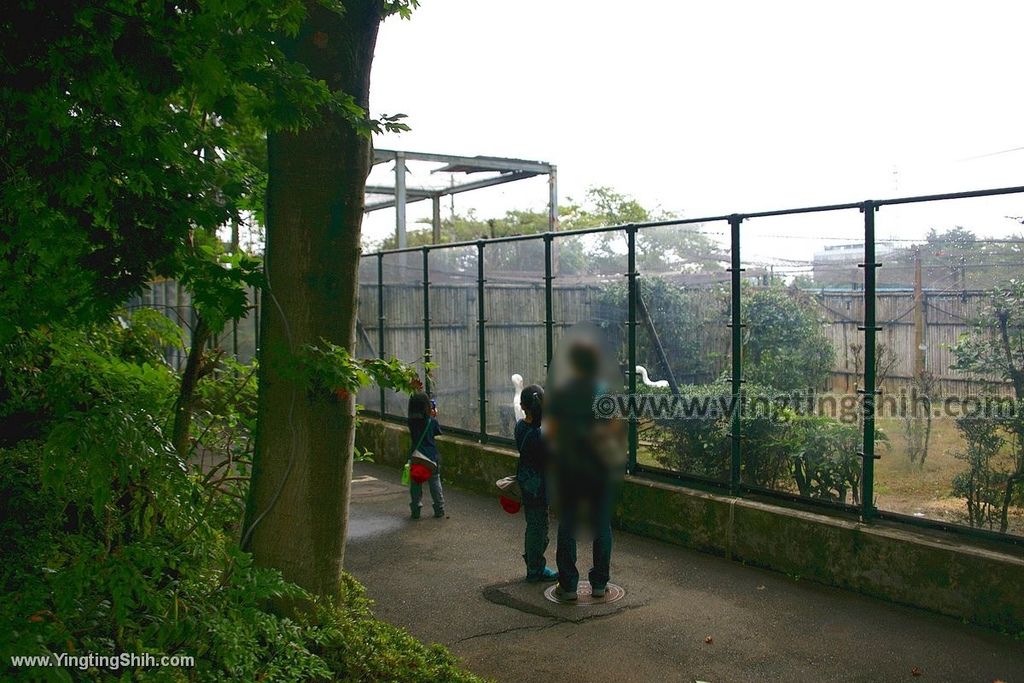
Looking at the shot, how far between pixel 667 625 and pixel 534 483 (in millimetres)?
1515

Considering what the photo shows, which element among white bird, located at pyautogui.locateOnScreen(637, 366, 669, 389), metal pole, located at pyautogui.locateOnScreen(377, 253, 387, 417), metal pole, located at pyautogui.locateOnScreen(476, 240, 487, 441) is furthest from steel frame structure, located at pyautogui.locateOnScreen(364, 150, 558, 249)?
white bird, located at pyautogui.locateOnScreen(637, 366, 669, 389)

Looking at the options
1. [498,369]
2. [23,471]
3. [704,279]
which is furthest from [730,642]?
[498,369]

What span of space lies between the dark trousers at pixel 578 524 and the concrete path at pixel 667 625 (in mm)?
263

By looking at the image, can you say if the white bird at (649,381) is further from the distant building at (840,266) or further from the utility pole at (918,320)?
the utility pole at (918,320)

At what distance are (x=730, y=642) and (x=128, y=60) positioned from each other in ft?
16.2

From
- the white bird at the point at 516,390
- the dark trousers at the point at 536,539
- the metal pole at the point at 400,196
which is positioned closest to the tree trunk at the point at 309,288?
the dark trousers at the point at 536,539

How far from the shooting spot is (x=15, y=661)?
268 cm

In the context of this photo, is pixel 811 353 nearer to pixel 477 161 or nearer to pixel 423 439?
pixel 423 439

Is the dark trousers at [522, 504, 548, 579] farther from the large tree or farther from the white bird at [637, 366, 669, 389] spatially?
the large tree

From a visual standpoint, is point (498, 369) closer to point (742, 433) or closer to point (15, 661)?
point (742, 433)

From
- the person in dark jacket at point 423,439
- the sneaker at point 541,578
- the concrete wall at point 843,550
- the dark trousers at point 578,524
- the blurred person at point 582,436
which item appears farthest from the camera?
the person in dark jacket at point 423,439

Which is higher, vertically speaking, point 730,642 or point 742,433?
point 742,433

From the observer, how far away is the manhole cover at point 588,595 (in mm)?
6762

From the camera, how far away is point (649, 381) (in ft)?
29.4
